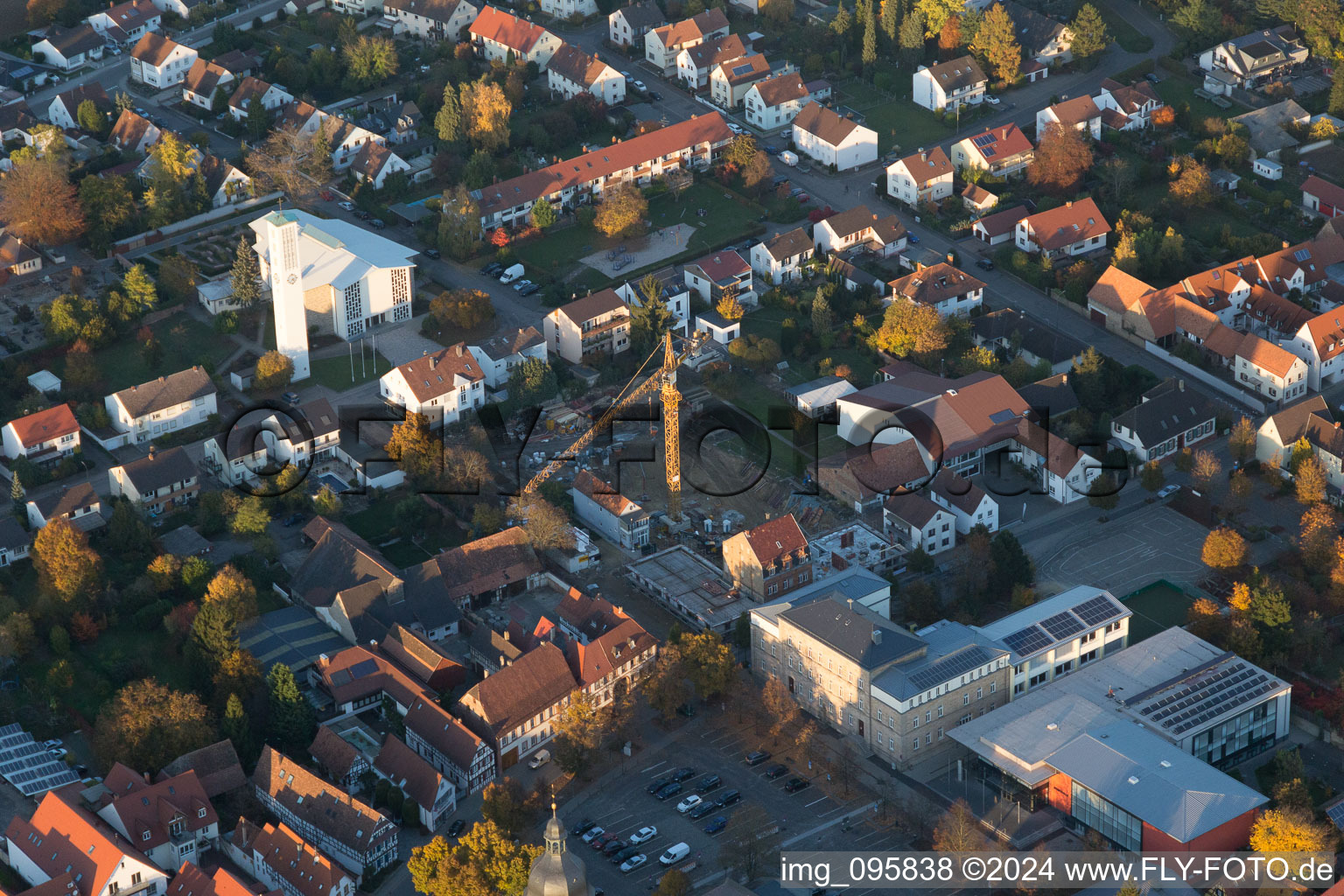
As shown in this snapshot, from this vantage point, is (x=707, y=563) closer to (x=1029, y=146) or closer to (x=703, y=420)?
(x=703, y=420)

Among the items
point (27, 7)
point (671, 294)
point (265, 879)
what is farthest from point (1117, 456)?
point (27, 7)

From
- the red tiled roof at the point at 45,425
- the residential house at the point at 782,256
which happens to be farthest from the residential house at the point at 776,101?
the red tiled roof at the point at 45,425

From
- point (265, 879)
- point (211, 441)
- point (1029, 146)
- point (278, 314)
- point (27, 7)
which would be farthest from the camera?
point (27, 7)

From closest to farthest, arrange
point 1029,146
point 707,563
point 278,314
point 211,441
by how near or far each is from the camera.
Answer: point 707,563
point 211,441
point 278,314
point 1029,146

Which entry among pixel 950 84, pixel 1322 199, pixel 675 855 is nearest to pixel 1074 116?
pixel 950 84

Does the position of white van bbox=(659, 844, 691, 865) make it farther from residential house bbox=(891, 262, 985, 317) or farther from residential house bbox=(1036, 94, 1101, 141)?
residential house bbox=(1036, 94, 1101, 141)

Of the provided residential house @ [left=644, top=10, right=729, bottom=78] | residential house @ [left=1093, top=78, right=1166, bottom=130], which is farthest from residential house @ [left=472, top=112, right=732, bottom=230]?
residential house @ [left=1093, top=78, right=1166, bottom=130]

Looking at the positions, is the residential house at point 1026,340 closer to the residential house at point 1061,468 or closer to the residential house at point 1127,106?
the residential house at point 1061,468
